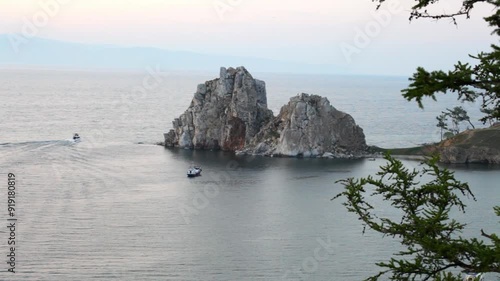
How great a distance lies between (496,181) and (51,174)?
60.0m

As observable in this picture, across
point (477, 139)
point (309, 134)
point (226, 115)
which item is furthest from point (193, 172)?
point (477, 139)

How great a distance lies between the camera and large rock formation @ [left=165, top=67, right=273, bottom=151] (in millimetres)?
125625

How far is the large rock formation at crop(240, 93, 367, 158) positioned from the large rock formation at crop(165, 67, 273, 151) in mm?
4050

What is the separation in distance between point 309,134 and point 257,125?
11.3m

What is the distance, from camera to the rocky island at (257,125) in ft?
389

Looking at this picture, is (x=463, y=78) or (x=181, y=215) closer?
(x=463, y=78)

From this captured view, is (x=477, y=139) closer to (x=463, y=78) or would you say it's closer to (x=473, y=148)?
(x=473, y=148)

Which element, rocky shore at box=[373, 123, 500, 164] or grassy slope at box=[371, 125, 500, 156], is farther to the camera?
grassy slope at box=[371, 125, 500, 156]

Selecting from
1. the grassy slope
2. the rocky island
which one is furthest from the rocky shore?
the rocky island

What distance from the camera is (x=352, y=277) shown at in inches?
1955

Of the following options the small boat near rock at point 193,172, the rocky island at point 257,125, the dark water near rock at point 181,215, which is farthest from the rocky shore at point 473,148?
the small boat near rock at point 193,172

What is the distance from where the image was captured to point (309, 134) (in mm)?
118812

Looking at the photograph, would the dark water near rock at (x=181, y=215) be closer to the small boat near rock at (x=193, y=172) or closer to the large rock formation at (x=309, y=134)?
the small boat near rock at (x=193, y=172)

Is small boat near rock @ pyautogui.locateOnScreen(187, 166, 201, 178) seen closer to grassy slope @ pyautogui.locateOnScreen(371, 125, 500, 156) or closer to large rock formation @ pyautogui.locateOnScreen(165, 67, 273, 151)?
large rock formation @ pyautogui.locateOnScreen(165, 67, 273, 151)
